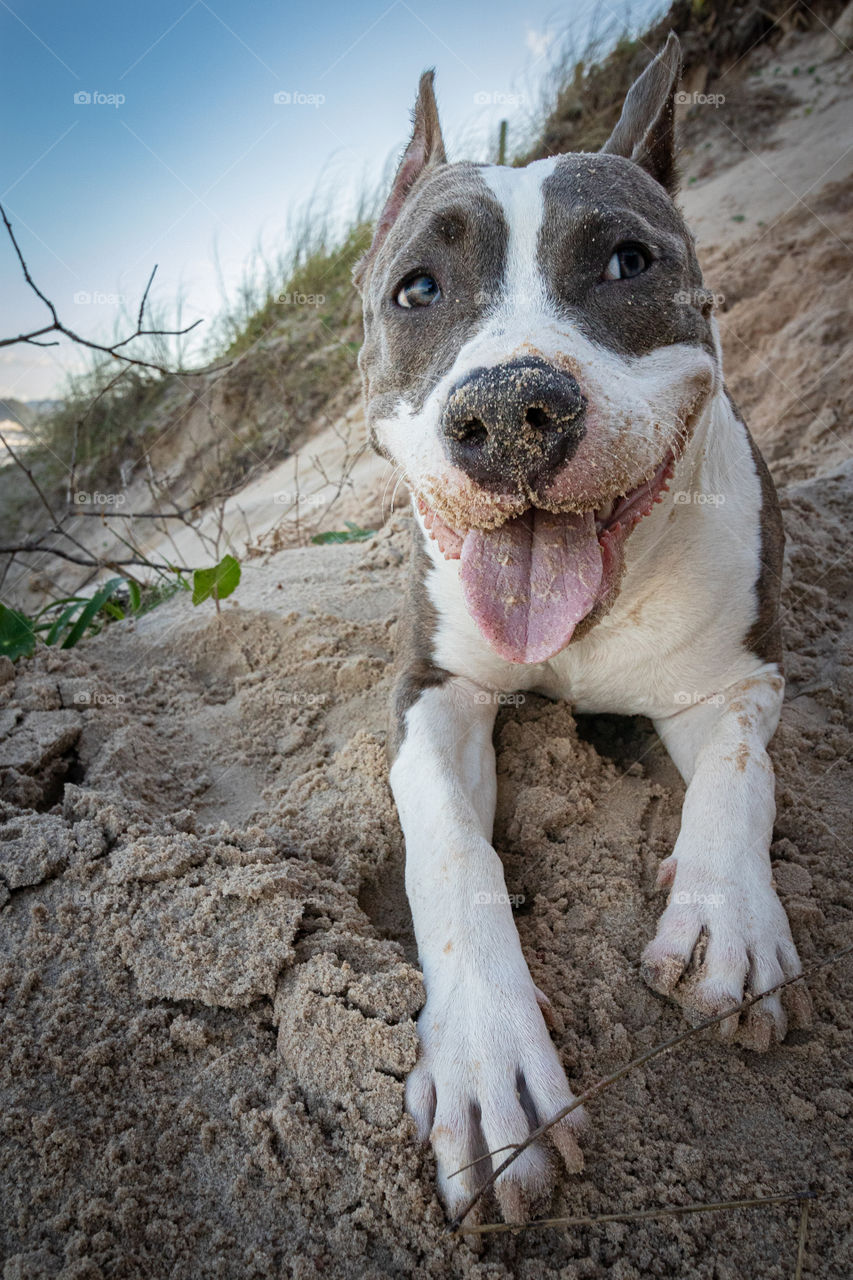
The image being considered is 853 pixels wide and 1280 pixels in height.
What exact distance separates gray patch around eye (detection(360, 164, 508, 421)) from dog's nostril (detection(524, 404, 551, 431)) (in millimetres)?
411

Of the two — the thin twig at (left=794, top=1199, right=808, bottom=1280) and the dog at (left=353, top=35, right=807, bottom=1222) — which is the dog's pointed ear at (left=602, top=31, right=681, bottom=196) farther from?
the thin twig at (left=794, top=1199, right=808, bottom=1280)

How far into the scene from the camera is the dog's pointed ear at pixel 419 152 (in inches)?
117

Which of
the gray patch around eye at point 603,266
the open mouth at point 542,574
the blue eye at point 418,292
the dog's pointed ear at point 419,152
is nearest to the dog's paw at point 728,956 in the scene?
the open mouth at point 542,574

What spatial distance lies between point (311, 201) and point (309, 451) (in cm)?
301

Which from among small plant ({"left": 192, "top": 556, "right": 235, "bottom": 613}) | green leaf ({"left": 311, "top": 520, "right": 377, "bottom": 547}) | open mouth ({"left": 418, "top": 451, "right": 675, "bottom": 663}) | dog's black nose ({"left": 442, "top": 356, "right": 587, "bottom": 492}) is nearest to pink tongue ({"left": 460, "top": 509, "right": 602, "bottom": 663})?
open mouth ({"left": 418, "top": 451, "right": 675, "bottom": 663})

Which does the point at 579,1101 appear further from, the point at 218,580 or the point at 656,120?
the point at 656,120

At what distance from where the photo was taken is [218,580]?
138 inches

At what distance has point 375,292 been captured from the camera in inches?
Answer: 106

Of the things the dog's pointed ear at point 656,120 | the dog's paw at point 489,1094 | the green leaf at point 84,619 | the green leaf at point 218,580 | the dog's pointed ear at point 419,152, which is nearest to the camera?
the dog's paw at point 489,1094

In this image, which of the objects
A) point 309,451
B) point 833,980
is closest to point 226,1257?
point 833,980

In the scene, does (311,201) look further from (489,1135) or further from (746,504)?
(489,1135)

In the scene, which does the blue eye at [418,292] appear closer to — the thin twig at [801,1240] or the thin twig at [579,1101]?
the thin twig at [579,1101]

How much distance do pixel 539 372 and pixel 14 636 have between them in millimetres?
2460

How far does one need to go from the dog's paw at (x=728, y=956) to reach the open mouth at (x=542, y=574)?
663mm
